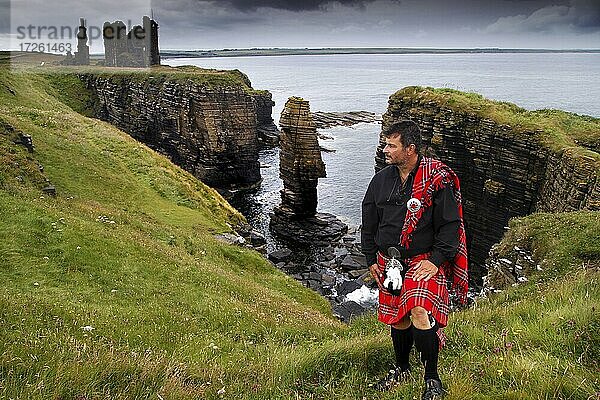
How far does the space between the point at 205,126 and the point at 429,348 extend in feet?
202

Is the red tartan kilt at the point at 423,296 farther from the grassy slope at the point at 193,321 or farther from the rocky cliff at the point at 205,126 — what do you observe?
the rocky cliff at the point at 205,126

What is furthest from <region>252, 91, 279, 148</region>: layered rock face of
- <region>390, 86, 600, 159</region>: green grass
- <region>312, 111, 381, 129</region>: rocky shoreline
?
<region>390, 86, 600, 159</region>: green grass

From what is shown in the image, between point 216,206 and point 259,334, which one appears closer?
point 259,334

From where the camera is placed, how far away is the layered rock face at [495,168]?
27.8 m

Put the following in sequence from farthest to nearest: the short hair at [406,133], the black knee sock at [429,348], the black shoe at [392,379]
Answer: the black shoe at [392,379] < the short hair at [406,133] < the black knee sock at [429,348]

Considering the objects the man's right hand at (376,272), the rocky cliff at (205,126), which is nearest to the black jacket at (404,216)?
the man's right hand at (376,272)

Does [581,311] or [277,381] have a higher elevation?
[581,311]

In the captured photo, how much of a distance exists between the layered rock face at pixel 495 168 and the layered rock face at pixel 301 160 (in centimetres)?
1255

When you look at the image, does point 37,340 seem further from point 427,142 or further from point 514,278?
point 427,142

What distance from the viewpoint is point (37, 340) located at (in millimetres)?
7840

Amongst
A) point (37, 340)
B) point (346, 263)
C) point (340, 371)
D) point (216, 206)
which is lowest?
point (346, 263)

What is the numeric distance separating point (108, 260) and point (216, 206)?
72.4 feet

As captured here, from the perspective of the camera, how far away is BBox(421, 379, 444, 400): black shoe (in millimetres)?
6277


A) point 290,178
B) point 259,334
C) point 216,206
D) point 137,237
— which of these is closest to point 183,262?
point 137,237
